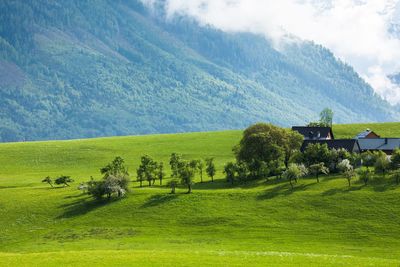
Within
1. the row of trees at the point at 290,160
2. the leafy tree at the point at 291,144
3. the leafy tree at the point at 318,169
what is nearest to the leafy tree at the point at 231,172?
the row of trees at the point at 290,160

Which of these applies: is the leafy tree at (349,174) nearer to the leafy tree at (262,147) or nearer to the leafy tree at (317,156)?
the leafy tree at (317,156)

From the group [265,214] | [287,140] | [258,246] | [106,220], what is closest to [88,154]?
[287,140]

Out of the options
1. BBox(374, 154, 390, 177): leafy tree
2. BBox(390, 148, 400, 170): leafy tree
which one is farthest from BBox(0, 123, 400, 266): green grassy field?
BBox(390, 148, 400, 170): leafy tree

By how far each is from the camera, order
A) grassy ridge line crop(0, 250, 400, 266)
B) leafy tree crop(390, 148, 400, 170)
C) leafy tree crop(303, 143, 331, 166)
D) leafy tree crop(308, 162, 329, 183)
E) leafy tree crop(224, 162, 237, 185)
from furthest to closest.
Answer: leafy tree crop(224, 162, 237, 185)
leafy tree crop(303, 143, 331, 166)
leafy tree crop(308, 162, 329, 183)
leafy tree crop(390, 148, 400, 170)
grassy ridge line crop(0, 250, 400, 266)

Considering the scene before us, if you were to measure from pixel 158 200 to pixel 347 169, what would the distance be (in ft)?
134

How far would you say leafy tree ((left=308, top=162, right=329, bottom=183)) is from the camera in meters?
122

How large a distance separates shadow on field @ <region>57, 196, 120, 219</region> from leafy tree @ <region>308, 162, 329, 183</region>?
1680 inches

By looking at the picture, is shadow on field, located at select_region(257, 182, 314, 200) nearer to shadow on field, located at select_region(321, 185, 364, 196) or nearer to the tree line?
the tree line

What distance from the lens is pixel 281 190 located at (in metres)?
114

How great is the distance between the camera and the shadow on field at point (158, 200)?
361 feet

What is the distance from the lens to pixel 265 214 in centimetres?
10031

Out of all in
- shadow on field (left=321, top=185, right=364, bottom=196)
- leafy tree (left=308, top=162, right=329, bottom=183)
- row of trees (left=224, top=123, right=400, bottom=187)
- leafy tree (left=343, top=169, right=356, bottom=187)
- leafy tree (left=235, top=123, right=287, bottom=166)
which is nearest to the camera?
shadow on field (left=321, top=185, right=364, bottom=196)

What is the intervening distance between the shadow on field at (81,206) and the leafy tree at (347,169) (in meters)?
47.3

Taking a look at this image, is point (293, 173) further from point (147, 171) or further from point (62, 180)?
point (62, 180)
